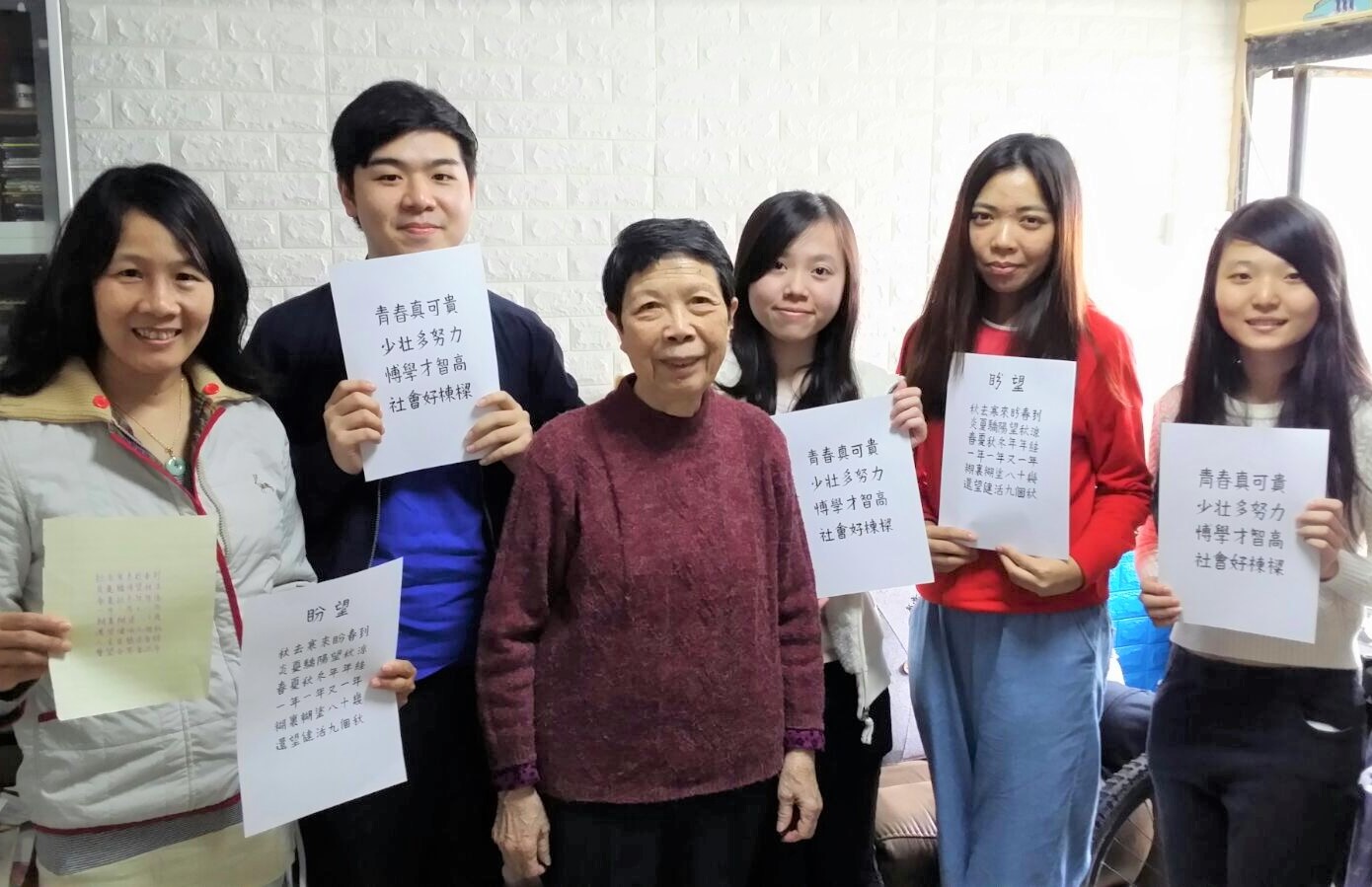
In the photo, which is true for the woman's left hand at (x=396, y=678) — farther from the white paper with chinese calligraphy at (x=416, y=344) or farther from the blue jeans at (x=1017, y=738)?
the blue jeans at (x=1017, y=738)

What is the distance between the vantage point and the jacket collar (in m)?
1.10

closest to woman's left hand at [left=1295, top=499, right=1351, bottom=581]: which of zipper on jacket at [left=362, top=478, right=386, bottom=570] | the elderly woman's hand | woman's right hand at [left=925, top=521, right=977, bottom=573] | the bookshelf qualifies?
woman's right hand at [left=925, top=521, right=977, bottom=573]

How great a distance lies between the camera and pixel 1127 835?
2.05 metres

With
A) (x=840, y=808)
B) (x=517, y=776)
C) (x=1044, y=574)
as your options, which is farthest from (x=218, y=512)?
(x=1044, y=574)

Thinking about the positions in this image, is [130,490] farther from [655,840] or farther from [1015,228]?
[1015,228]

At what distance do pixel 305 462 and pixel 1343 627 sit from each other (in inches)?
59.2

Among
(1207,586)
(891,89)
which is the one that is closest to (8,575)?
(1207,586)

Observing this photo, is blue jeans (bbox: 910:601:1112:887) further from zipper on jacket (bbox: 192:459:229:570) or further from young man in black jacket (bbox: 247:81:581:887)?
zipper on jacket (bbox: 192:459:229:570)

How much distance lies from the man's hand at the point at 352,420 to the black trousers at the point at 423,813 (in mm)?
340

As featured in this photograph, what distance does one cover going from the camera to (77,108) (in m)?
2.32

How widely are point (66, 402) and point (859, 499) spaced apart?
41.7 inches

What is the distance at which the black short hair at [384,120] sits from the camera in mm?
1350

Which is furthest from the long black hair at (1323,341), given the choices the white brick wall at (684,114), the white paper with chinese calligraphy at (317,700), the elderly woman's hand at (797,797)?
the white brick wall at (684,114)

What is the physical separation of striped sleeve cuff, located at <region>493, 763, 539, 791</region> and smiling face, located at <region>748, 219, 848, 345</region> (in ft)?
2.46
